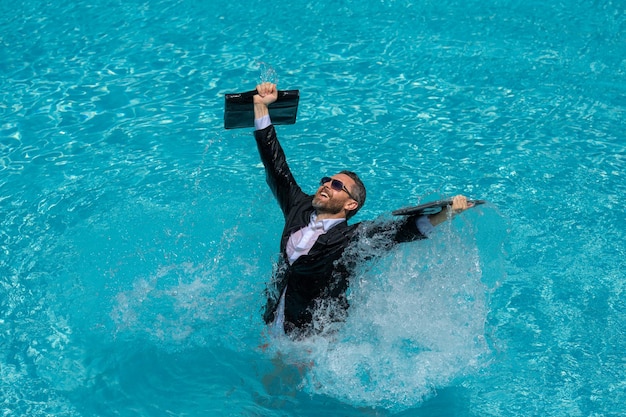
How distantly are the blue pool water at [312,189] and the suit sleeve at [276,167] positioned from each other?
2.74 feet

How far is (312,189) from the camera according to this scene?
21.0 ft

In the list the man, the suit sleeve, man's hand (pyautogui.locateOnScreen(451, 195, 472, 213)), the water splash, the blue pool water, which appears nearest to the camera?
man's hand (pyautogui.locateOnScreen(451, 195, 472, 213))

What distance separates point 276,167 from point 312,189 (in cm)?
189

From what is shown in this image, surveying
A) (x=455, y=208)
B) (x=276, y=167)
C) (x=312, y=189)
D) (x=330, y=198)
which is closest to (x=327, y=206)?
(x=330, y=198)

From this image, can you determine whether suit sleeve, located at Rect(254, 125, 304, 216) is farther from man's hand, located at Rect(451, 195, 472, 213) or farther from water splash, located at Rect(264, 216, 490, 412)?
man's hand, located at Rect(451, 195, 472, 213)

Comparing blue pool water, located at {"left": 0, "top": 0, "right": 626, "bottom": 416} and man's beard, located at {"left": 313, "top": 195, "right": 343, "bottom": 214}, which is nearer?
man's beard, located at {"left": 313, "top": 195, "right": 343, "bottom": 214}

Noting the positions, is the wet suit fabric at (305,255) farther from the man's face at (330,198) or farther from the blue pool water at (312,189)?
the blue pool water at (312,189)

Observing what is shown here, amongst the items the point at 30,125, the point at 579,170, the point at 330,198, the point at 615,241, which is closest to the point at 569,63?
the point at 579,170

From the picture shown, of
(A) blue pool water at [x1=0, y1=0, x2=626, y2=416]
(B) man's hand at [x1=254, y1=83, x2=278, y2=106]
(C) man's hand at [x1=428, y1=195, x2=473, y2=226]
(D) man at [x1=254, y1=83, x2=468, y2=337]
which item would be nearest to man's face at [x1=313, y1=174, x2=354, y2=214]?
(D) man at [x1=254, y1=83, x2=468, y2=337]

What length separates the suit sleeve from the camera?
4504 mm

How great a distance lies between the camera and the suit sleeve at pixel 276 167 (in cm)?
450

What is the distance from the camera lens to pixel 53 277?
5504 millimetres

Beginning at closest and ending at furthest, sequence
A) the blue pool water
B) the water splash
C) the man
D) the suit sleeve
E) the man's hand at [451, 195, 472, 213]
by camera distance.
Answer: the man's hand at [451, 195, 472, 213] < the man < the suit sleeve < the water splash < the blue pool water

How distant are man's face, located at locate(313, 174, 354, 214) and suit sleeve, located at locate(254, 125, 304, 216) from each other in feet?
0.93
